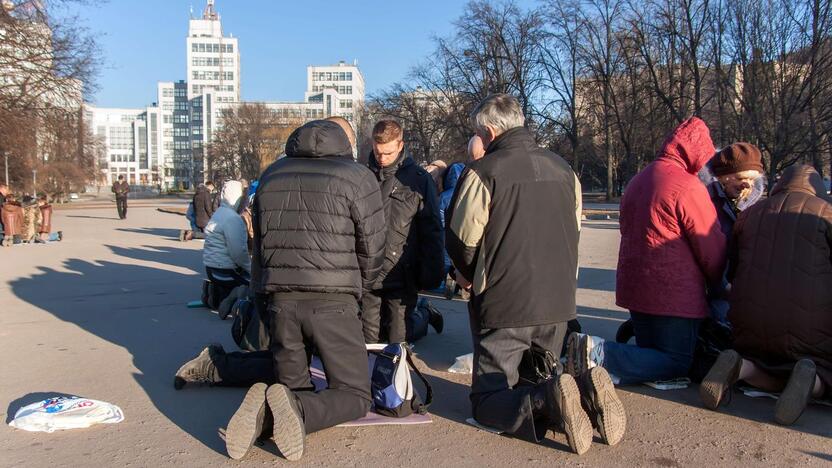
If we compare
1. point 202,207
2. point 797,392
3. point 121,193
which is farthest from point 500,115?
point 121,193

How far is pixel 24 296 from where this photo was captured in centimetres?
922

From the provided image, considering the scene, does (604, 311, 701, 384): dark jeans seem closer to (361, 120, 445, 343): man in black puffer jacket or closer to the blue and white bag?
the blue and white bag

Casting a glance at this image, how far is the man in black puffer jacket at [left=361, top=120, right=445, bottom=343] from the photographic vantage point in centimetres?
535

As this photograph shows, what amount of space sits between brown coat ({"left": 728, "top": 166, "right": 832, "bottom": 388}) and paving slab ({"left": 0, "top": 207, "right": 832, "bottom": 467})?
393 mm

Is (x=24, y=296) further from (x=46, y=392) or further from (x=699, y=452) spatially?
(x=699, y=452)

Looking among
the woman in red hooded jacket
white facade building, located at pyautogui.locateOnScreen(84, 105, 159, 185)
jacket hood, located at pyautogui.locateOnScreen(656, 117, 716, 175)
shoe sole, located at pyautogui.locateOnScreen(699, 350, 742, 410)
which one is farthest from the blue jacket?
white facade building, located at pyautogui.locateOnScreen(84, 105, 159, 185)

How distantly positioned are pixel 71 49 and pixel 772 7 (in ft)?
96.8

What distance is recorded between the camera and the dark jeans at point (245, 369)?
15.2 ft

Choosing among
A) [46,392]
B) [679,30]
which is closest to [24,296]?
[46,392]

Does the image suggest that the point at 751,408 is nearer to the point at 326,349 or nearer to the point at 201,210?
the point at 326,349

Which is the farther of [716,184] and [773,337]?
[716,184]

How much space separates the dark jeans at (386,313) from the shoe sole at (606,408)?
223 centimetres

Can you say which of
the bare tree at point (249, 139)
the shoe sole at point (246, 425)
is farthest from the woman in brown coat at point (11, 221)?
the bare tree at point (249, 139)

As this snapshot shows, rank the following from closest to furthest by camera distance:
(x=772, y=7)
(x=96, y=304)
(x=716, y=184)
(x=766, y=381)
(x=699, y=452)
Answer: (x=699, y=452) → (x=766, y=381) → (x=716, y=184) → (x=96, y=304) → (x=772, y=7)
